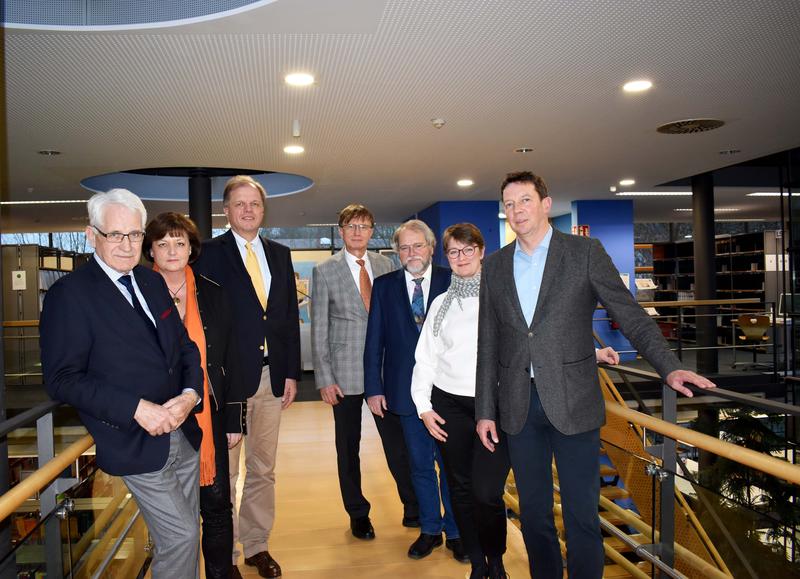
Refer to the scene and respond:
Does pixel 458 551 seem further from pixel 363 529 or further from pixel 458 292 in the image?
pixel 458 292

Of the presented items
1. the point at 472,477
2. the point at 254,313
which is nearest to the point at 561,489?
the point at 472,477

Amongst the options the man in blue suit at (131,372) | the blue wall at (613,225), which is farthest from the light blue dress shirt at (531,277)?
the blue wall at (613,225)

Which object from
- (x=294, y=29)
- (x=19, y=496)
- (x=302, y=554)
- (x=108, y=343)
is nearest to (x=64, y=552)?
(x=19, y=496)

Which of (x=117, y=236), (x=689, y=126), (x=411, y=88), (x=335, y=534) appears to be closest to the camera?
(x=117, y=236)

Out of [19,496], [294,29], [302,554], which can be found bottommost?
[302,554]

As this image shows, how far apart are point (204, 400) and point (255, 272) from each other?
29.2 inches

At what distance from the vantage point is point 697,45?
162 inches

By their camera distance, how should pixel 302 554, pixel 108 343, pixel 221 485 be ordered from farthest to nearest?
1. pixel 302 554
2. pixel 221 485
3. pixel 108 343

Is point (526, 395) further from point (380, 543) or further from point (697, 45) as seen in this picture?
point (697, 45)

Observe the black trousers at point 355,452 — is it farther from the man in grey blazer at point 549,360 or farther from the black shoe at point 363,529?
the man in grey blazer at point 549,360

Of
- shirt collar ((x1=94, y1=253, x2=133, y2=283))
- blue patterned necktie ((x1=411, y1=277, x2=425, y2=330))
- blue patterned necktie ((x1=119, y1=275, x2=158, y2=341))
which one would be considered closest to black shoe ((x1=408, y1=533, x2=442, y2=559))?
blue patterned necktie ((x1=411, y1=277, x2=425, y2=330))

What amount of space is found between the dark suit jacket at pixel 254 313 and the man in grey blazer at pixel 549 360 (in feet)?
3.23

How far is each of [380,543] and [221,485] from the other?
1160 mm

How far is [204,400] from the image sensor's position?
2.15m
